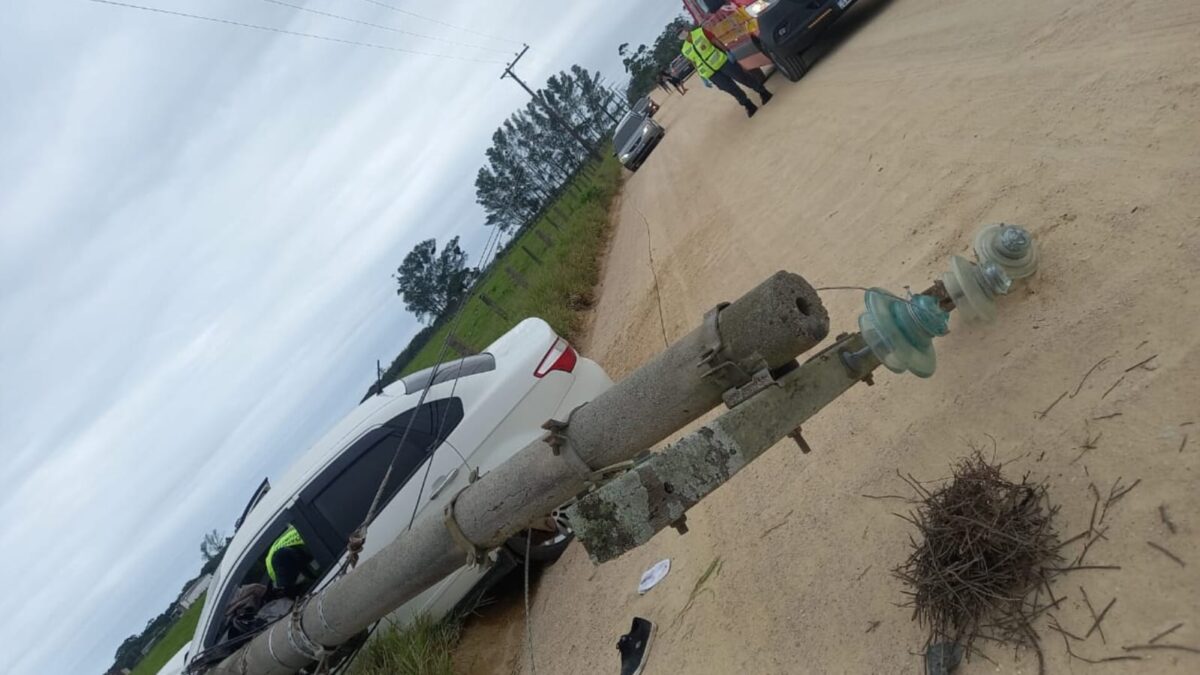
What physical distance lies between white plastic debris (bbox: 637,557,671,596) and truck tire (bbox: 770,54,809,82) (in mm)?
8910

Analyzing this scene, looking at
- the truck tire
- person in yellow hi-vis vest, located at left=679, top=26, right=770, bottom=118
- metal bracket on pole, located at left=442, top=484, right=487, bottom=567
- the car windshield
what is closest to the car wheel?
the truck tire

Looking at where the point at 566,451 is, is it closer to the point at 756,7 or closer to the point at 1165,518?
the point at 1165,518

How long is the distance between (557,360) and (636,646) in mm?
2652

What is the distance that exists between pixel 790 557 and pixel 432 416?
3.01m

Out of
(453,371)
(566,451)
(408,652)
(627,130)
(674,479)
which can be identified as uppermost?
(627,130)

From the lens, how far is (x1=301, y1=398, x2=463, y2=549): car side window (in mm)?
5816

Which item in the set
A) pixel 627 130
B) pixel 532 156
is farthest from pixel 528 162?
pixel 627 130

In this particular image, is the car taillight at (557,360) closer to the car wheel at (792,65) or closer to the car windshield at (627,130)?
the car wheel at (792,65)

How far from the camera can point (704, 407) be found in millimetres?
3324

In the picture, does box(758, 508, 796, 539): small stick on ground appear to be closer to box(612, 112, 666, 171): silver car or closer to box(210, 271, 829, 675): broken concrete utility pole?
box(210, 271, 829, 675): broken concrete utility pole

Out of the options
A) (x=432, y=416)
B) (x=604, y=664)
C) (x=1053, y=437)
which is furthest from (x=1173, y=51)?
(x=432, y=416)

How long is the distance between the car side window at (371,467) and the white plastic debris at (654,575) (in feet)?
5.97

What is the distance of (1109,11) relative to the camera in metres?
5.36

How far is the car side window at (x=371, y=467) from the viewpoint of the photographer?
5816mm
